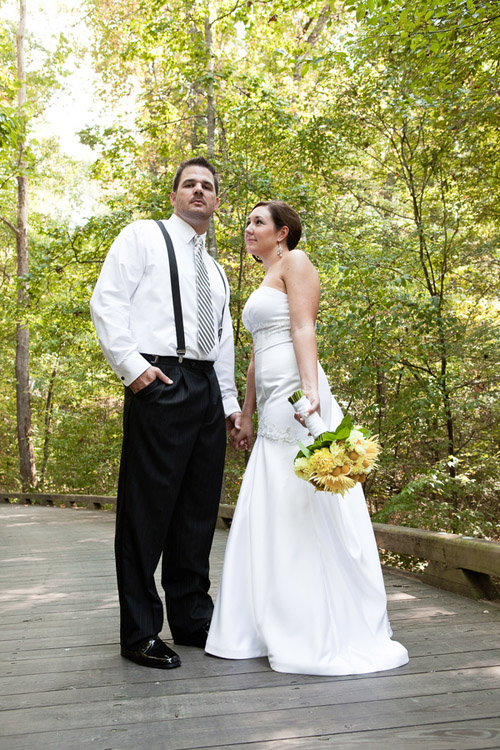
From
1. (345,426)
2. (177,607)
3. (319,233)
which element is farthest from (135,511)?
(319,233)

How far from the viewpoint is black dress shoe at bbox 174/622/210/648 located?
123 inches

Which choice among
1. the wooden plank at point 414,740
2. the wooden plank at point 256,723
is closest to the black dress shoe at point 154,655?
the wooden plank at point 256,723

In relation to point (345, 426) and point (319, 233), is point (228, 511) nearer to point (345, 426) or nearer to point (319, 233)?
point (319, 233)

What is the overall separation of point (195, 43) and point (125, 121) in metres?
1.84

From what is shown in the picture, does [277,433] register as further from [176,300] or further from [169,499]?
[176,300]

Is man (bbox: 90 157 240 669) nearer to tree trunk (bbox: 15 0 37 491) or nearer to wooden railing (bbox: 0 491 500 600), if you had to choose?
wooden railing (bbox: 0 491 500 600)

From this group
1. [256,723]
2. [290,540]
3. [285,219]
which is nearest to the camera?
[256,723]

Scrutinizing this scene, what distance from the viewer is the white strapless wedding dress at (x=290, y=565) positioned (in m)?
2.74

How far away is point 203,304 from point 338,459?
1004 mm

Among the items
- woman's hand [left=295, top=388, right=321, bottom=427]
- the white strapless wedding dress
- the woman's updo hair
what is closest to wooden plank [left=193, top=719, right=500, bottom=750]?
the white strapless wedding dress

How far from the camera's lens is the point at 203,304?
322cm

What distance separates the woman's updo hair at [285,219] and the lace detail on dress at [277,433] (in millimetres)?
883

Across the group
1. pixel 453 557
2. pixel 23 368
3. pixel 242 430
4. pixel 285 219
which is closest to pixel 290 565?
pixel 242 430

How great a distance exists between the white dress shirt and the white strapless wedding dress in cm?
37
